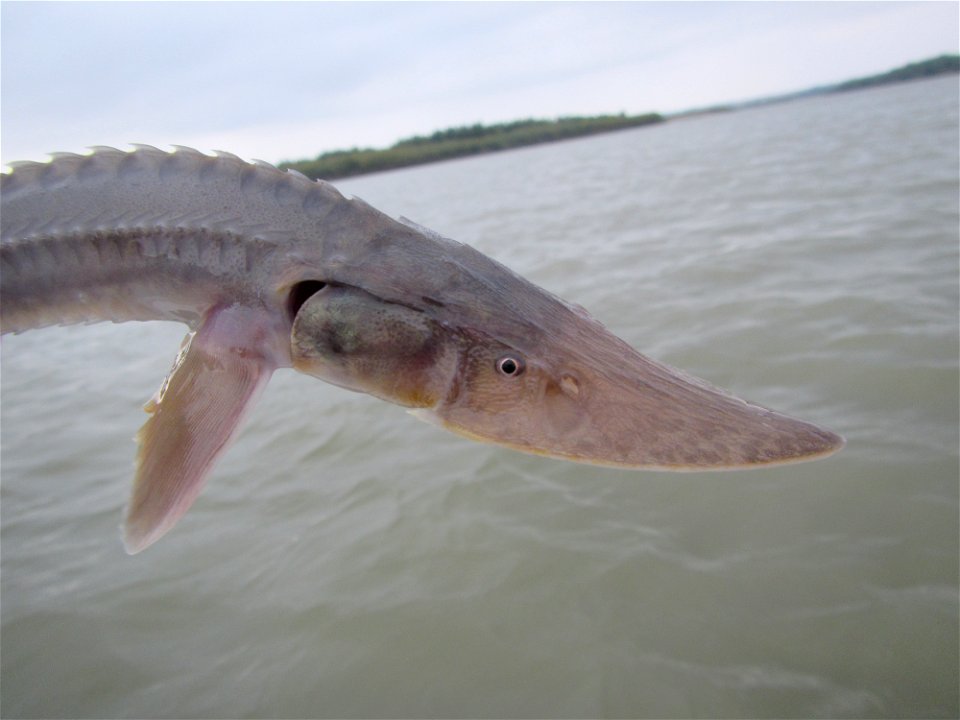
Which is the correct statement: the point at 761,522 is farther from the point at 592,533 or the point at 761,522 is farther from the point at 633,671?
the point at 633,671

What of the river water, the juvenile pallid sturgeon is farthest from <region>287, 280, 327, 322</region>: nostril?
the river water

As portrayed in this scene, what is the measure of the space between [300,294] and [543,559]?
1.98 metres

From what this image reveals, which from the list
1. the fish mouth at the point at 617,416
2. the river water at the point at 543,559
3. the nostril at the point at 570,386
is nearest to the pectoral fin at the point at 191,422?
the fish mouth at the point at 617,416

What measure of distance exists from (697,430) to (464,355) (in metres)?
0.48

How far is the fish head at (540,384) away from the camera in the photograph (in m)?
1.12

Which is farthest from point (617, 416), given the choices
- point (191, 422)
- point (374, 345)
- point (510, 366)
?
point (191, 422)

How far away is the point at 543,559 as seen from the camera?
9.53 ft

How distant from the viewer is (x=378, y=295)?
1.34m

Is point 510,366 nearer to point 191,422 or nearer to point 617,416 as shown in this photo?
point 617,416

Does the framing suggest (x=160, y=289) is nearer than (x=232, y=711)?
Yes

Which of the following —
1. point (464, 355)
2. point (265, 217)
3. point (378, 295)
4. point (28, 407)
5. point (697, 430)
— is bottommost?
point (28, 407)

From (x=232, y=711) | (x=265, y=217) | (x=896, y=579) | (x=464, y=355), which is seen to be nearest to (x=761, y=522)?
(x=896, y=579)

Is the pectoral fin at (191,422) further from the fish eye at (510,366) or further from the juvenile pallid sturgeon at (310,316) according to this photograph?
the fish eye at (510,366)

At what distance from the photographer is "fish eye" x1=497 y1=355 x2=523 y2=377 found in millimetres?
1269
